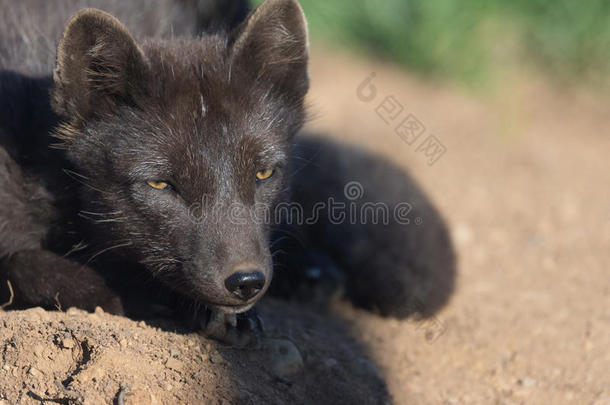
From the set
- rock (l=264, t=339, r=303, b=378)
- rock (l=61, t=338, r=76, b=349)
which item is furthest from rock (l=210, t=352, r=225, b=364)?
rock (l=61, t=338, r=76, b=349)

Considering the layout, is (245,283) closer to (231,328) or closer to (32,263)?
(231,328)

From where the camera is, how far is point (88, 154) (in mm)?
3361

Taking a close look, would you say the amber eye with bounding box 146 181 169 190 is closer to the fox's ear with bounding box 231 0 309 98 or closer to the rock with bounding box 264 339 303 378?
the fox's ear with bounding box 231 0 309 98

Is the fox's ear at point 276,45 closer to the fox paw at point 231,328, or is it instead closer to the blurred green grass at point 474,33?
the fox paw at point 231,328

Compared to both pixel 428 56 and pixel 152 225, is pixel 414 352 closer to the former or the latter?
pixel 152 225

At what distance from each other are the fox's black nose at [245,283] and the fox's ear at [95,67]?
3.32 feet

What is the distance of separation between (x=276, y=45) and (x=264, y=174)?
0.69 meters

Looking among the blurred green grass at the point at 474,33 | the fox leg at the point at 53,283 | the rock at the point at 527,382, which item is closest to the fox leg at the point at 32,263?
the fox leg at the point at 53,283

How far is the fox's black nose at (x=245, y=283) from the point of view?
9.82 feet

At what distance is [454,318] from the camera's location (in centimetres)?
471

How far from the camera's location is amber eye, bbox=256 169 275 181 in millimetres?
3466

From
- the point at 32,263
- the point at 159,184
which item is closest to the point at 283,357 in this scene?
the point at 159,184

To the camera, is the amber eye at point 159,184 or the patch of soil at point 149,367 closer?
the patch of soil at point 149,367

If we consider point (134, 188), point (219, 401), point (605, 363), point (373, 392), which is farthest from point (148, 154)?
point (605, 363)
